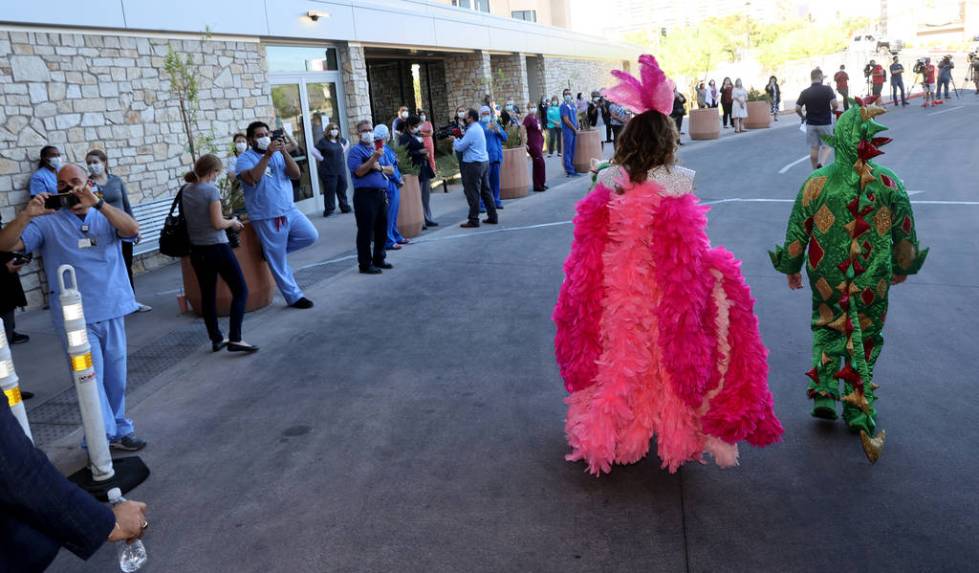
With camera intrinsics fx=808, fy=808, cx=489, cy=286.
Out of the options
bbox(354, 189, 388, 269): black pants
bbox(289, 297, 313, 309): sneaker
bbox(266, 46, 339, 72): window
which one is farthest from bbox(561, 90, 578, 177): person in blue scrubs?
bbox(289, 297, 313, 309): sneaker

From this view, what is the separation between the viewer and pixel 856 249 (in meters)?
4.40

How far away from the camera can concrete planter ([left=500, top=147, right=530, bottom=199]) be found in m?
16.2

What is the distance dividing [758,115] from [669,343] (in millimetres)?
27802

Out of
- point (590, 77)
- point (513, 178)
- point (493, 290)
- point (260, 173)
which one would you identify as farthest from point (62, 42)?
point (590, 77)

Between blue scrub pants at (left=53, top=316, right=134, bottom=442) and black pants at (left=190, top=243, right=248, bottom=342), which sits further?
black pants at (left=190, top=243, right=248, bottom=342)

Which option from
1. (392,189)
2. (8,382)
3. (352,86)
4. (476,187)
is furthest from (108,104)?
(8,382)

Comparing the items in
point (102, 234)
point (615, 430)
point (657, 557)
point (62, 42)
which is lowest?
point (657, 557)

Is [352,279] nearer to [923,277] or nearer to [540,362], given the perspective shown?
[540,362]

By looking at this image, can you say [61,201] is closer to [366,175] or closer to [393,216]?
[366,175]

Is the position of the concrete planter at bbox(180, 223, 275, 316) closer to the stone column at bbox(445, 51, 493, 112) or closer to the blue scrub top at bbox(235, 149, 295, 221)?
the blue scrub top at bbox(235, 149, 295, 221)

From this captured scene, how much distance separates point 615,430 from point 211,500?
7.36 feet

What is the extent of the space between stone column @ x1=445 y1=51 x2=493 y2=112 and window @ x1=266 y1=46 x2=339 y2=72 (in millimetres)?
8917

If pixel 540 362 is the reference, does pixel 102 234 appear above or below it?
above

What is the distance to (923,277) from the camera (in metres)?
8.05
